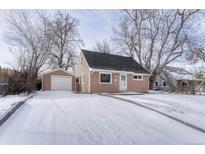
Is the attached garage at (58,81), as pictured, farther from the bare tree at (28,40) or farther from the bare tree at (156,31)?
the bare tree at (156,31)

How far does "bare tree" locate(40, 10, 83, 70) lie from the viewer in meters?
3.46

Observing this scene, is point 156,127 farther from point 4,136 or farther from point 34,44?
point 34,44

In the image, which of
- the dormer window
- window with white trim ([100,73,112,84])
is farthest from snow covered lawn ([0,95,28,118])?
the dormer window

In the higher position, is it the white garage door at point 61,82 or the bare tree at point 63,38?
the bare tree at point 63,38

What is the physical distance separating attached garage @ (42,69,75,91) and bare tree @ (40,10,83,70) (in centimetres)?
21

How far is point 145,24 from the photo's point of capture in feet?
13.6

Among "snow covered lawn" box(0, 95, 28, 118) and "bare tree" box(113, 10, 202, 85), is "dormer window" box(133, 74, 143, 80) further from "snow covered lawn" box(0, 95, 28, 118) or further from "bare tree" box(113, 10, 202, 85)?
"snow covered lawn" box(0, 95, 28, 118)

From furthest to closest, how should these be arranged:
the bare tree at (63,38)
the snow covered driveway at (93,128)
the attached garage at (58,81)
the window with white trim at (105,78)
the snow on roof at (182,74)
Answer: the window with white trim at (105,78) < the snow on roof at (182,74) < the attached garage at (58,81) < the bare tree at (63,38) < the snow covered driveway at (93,128)

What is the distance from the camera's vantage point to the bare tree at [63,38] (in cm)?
346

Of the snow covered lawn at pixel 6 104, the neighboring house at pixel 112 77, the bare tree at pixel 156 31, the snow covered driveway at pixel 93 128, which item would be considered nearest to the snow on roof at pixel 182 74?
the bare tree at pixel 156 31

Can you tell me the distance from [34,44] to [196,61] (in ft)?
11.7

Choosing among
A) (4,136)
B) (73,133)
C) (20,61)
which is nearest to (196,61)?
(73,133)

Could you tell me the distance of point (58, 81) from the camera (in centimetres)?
467

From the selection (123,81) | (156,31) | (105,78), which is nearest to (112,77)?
(105,78)
